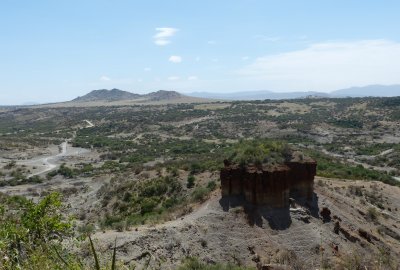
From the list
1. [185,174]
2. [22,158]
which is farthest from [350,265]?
[22,158]

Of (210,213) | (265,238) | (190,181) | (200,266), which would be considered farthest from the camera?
(190,181)

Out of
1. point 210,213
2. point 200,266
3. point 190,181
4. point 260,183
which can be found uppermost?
point 260,183

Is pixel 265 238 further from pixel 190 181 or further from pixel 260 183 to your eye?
pixel 190 181


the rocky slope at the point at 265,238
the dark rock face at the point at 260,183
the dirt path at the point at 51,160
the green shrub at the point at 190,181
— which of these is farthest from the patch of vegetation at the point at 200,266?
the dirt path at the point at 51,160

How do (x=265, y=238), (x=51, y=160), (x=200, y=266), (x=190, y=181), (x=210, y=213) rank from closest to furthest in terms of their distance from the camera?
(x=200, y=266) < (x=265, y=238) < (x=210, y=213) < (x=190, y=181) < (x=51, y=160)

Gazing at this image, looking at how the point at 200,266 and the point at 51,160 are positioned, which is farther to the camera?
the point at 51,160

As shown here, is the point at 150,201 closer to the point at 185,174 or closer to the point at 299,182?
the point at 185,174

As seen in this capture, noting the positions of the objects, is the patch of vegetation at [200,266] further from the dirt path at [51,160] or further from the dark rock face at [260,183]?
the dirt path at [51,160]

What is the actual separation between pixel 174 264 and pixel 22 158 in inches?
2716

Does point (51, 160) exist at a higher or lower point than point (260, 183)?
lower

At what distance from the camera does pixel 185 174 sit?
39281 millimetres

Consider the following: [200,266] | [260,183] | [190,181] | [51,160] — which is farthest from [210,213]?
[51,160]

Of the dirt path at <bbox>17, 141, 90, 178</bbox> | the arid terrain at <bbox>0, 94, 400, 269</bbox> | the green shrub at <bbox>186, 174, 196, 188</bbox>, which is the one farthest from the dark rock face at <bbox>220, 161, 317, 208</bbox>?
the dirt path at <bbox>17, 141, 90, 178</bbox>

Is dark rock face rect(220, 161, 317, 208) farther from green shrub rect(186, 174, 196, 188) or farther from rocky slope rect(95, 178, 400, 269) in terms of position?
green shrub rect(186, 174, 196, 188)
